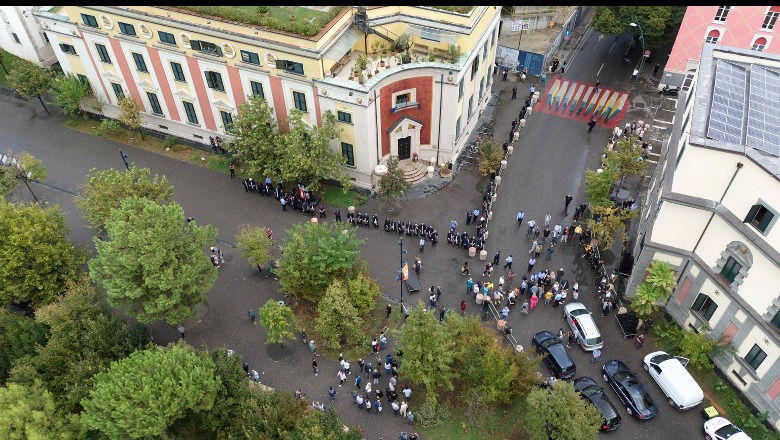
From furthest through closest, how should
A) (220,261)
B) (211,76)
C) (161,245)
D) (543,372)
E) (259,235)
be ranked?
(211,76)
(220,261)
(259,235)
(543,372)
(161,245)

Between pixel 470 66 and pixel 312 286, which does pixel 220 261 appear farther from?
pixel 470 66

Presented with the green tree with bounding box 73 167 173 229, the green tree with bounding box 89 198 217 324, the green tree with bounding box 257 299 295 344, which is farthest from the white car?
the green tree with bounding box 73 167 173 229

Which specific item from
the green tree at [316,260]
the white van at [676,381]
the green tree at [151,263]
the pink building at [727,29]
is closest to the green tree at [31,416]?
the green tree at [151,263]

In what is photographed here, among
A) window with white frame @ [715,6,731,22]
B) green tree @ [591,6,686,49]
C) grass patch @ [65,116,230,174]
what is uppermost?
window with white frame @ [715,6,731,22]

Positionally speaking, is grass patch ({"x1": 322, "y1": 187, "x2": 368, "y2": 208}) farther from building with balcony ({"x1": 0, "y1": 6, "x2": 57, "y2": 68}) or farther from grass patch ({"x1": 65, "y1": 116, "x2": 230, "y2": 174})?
building with balcony ({"x1": 0, "y1": 6, "x2": 57, "y2": 68})

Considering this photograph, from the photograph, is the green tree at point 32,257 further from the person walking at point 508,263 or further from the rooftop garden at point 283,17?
the person walking at point 508,263

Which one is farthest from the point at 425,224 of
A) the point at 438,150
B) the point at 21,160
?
the point at 21,160
